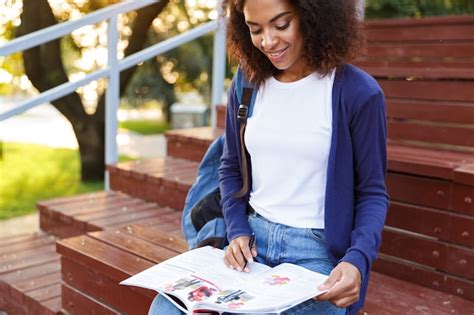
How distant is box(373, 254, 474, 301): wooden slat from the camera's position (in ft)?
6.66

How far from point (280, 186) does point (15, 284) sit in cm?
164

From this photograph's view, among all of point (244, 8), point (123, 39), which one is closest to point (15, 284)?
point (244, 8)

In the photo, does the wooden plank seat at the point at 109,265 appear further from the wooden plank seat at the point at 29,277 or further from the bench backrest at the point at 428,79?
the bench backrest at the point at 428,79

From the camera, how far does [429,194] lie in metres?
2.12

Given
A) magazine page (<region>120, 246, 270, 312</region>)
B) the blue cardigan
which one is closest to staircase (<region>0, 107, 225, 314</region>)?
magazine page (<region>120, 246, 270, 312</region>)

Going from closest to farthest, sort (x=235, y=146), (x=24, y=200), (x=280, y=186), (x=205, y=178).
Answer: (x=280, y=186) → (x=235, y=146) → (x=205, y=178) → (x=24, y=200)

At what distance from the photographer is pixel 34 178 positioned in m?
6.67

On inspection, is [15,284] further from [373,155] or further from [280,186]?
[373,155]

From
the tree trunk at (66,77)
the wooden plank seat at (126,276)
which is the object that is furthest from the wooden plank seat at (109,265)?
the tree trunk at (66,77)

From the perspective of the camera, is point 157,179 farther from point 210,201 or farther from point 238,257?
point 238,257

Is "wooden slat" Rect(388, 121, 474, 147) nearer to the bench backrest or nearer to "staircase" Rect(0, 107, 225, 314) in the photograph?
the bench backrest

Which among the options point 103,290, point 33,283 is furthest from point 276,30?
point 33,283

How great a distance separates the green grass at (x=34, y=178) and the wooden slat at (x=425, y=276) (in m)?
3.53

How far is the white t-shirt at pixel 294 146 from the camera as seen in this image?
1.55 metres
